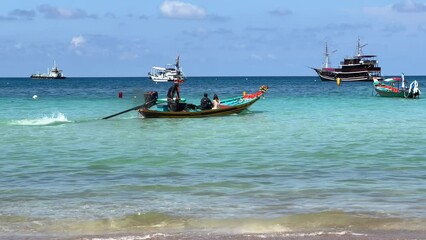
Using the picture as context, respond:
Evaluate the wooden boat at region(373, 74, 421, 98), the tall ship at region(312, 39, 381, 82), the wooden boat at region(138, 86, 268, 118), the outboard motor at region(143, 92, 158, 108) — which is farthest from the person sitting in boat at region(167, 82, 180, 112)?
the tall ship at region(312, 39, 381, 82)

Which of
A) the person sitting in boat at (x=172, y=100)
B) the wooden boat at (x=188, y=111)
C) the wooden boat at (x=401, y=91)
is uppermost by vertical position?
the person sitting in boat at (x=172, y=100)

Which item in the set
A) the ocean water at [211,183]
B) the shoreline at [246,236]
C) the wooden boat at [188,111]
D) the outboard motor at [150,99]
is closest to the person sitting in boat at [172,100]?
the wooden boat at [188,111]

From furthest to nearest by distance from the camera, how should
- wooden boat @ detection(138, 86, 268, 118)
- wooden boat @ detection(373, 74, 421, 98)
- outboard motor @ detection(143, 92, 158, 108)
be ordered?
wooden boat @ detection(373, 74, 421, 98) → outboard motor @ detection(143, 92, 158, 108) → wooden boat @ detection(138, 86, 268, 118)

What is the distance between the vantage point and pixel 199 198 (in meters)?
12.2

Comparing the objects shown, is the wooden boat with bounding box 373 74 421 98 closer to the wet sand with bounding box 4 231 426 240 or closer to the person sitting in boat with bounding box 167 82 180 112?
the person sitting in boat with bounding box 167 82 180 112

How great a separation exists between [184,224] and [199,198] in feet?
7.26

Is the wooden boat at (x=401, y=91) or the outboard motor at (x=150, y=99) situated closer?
the outboard motor at (x=150, y=99)

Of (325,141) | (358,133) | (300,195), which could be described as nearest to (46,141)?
(325,141)

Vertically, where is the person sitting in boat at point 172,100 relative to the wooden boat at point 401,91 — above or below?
above

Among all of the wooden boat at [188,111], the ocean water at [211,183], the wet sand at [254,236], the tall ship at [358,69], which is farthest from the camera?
the tall ship at [358,69]

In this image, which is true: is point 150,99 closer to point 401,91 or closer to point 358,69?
point 401,91

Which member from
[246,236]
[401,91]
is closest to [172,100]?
[246,236]

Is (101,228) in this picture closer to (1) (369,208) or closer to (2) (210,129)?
(1) (369,208)

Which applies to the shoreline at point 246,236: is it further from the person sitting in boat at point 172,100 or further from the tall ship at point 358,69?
the tall ship at point 358,69
